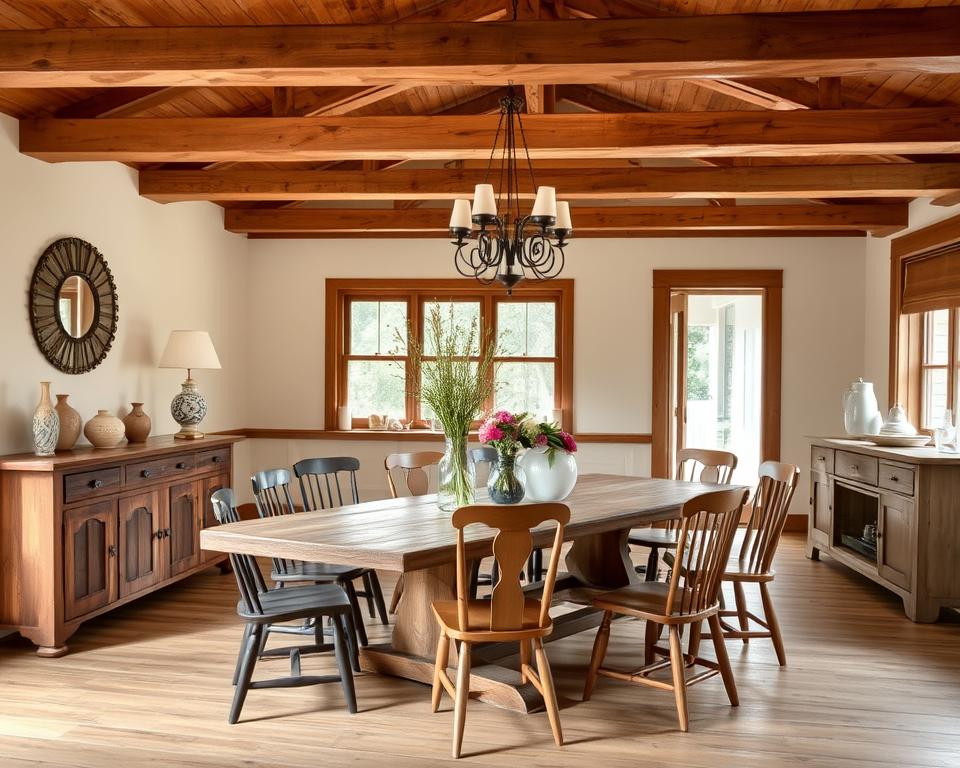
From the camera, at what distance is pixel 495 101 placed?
22.9ft

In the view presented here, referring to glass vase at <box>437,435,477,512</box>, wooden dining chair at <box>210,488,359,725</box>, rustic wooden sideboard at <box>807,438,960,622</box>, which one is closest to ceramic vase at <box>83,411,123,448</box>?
wooden dining chair at <box>210,488,359,725</box>

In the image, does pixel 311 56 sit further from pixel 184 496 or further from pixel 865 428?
pixel 865 428

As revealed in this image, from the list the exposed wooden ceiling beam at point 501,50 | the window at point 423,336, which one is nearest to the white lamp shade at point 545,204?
the exposed wooden ceiling beam at point 501,50

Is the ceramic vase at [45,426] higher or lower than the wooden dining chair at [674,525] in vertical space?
higher

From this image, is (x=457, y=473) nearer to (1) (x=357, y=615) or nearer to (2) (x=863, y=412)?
(1) (x=357, y=615)

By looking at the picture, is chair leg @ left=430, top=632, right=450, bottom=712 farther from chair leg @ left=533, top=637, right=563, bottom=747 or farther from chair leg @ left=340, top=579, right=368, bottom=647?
chair leg @ left=340, top=579, right=368, bottom=647

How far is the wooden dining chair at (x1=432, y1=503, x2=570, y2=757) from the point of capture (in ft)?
10.5

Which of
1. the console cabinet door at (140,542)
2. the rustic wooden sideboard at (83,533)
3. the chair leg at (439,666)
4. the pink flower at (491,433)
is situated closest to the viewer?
the chair leg at (439,666)

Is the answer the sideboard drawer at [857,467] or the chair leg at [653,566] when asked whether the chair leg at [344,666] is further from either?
the sideboard drawer at [857,467]

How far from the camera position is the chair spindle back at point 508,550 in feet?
10.4

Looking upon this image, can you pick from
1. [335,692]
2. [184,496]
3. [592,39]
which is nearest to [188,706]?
[335,692]

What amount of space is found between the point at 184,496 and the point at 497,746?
3.01 meters

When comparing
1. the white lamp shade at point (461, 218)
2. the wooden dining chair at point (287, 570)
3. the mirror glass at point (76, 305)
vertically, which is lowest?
the wooden dining chair at point (287, 570)

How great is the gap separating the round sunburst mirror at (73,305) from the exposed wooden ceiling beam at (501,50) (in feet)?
4.74
